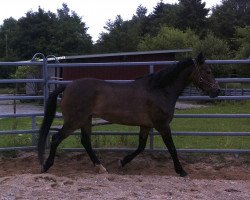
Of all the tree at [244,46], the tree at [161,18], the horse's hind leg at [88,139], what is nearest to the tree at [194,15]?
the tree at [161,18]

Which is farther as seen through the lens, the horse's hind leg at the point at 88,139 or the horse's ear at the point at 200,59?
the horse's hind leg at the point at 88,139

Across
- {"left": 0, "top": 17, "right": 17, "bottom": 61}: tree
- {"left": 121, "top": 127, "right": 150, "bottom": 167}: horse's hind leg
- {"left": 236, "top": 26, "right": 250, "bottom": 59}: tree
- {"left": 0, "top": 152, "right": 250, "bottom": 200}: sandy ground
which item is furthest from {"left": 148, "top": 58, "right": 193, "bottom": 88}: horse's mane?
{"left": 0, "top": 17, "right": 17, "bottom": 61}: tree

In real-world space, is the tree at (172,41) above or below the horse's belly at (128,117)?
above

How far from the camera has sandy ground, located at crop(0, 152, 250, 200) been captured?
539cm

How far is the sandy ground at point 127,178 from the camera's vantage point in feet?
17.7

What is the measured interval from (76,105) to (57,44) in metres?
41.9

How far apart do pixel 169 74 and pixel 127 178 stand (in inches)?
66.1

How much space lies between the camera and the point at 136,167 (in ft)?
24.0

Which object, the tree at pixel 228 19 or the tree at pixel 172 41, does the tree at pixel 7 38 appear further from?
the tree at pixel 228 19

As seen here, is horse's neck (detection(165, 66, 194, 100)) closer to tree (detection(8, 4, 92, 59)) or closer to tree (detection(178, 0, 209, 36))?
tree (detection(8, 4, 92, 59))

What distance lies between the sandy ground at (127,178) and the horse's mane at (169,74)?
4.41 ft

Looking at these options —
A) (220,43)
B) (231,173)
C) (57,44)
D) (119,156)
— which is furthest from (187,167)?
(57,44)

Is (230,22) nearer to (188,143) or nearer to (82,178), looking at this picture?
(188,143)

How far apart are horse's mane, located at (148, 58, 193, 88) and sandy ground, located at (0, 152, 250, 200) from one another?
1343mm
